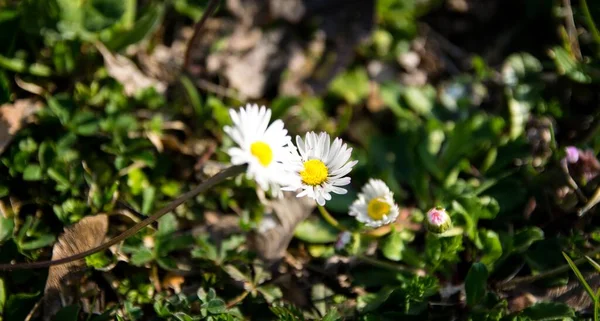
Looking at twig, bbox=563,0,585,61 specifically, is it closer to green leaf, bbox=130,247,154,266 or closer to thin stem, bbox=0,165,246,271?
thin stem, bbox=0,165,246,271

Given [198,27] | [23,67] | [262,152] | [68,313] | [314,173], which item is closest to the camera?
[262,152]

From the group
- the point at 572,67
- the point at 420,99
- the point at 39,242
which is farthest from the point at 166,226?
the point at 572,67

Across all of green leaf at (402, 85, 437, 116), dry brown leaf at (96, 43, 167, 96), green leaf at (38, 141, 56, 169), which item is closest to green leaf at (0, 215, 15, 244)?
green leaf at (38, 141, 56, 169)

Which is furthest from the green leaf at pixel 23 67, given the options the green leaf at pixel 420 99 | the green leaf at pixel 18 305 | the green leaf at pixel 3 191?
the green leaf at pixel 420 99

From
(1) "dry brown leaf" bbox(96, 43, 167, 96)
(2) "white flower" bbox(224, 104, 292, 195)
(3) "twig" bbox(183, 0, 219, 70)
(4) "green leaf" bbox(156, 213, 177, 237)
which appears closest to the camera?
(2) "white flower" bbox(224, 104, 292, 195)

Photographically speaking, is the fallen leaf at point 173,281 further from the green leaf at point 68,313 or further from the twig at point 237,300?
the green leaf at point 68,313

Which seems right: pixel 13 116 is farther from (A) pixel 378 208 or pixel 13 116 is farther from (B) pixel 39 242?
(A) pixel 378 208
